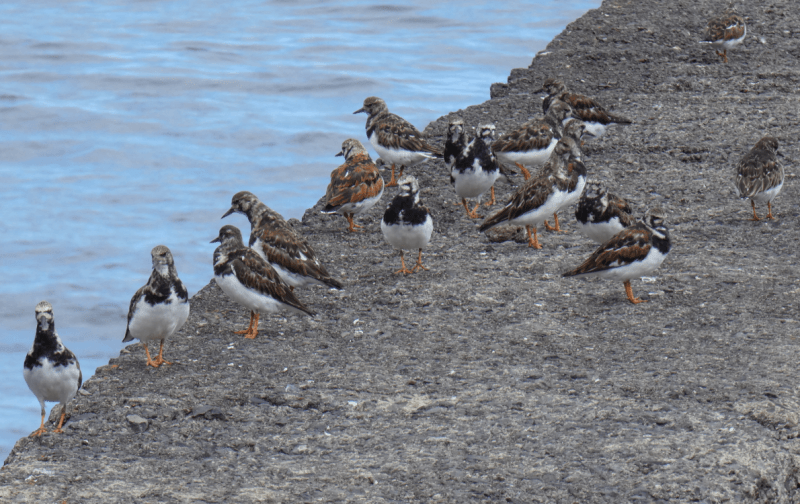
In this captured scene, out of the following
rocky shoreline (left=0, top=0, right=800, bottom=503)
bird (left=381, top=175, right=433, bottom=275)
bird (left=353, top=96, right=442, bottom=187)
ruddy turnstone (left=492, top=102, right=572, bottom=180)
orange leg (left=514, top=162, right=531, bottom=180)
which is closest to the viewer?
rocky shoreline (left=0, top=0, right=800, bottom=503)

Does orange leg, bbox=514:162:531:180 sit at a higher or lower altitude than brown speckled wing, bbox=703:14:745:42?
lower

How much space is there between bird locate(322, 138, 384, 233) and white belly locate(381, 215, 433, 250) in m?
0.85

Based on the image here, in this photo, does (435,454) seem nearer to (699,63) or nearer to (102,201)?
(699,63)

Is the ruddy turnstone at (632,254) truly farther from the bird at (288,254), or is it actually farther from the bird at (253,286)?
the bird at (253,286)

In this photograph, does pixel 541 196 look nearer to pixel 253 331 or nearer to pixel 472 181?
pixel 472 181

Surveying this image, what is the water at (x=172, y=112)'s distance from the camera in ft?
38.8

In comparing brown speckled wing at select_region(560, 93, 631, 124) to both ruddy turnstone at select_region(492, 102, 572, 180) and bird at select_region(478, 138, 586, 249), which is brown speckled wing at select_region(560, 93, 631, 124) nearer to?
ruddy turnstone at select_region(492, 102, 572, 180)

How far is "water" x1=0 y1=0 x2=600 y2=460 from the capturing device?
38.8 feet

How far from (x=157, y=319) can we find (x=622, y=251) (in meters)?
2.89

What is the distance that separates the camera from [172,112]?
1758cm

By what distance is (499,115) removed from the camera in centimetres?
1005

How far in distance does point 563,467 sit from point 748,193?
369 cm

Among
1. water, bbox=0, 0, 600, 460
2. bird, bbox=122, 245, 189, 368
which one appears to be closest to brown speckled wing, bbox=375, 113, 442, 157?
bird, bbox=122, 245, 189, 368

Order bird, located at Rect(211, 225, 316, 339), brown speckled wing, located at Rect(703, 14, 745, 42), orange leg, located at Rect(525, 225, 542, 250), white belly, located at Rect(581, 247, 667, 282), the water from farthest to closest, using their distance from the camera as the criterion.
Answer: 1. the water
2. brown speckled wing, located at Rect(703, 14, 745, 42)
3. orange leg, located at Rect(525, 225, 542, 250)
4. white belly, located at Rect(581, 247, 667, 282)
5. bird, located at Rect(211, 225, 316, 339)
